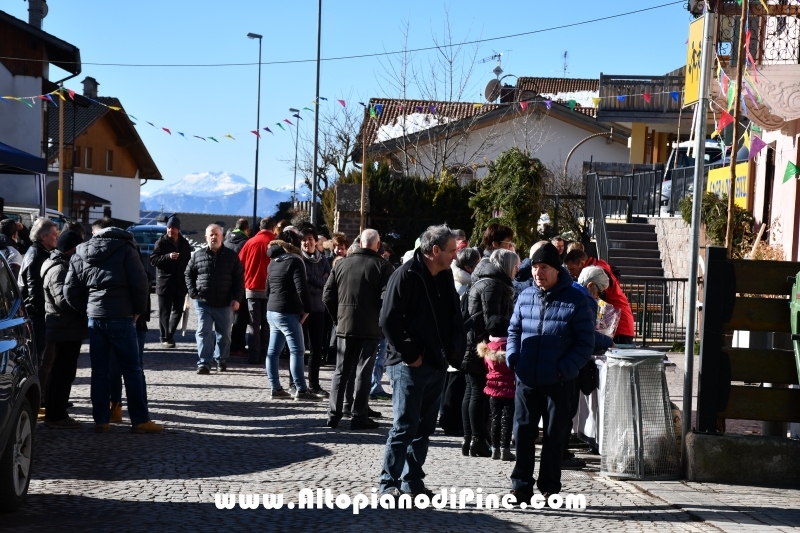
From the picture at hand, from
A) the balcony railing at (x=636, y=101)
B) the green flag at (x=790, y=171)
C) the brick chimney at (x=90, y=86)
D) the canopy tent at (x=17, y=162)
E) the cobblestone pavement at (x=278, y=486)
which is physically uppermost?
the brick chimney at (x=90, y=86)

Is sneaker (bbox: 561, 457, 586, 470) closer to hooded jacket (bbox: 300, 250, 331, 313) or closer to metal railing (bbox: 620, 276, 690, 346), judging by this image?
hooded jacket (bbox: 300, 250, 331, 313)

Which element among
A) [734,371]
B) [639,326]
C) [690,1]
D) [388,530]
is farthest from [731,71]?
[388,530]

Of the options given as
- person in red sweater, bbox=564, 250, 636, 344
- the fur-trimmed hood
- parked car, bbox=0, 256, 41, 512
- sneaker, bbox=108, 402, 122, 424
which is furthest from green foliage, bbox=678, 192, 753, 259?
parked car, bbox=0, 256, 41, 512

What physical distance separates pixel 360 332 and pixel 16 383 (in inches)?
165

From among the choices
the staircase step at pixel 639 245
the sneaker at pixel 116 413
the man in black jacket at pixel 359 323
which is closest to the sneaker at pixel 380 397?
the man in black jacket at pixel 359 323

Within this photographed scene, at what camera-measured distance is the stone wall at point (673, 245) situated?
81.4ft

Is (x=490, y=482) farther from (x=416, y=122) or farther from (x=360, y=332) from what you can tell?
(x=416, y=122)

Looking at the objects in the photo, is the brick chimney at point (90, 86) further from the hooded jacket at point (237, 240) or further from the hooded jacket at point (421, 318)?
the hooded jacket at point (421, 318)

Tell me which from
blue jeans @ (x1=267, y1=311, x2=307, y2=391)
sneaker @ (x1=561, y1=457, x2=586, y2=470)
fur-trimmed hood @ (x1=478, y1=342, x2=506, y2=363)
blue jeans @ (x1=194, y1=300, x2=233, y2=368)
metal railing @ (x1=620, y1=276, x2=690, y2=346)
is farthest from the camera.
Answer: metal railing @ (x1=620, y1=276, x2=690, y2=346)

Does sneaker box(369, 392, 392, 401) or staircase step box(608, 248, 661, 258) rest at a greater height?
staircase step box(608, 248, 661, 258)

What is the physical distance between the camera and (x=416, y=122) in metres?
41.2

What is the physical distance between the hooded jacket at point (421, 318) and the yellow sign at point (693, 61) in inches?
341

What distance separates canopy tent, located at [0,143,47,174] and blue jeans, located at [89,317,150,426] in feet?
33.3

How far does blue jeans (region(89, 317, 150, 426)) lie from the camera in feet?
32.4
